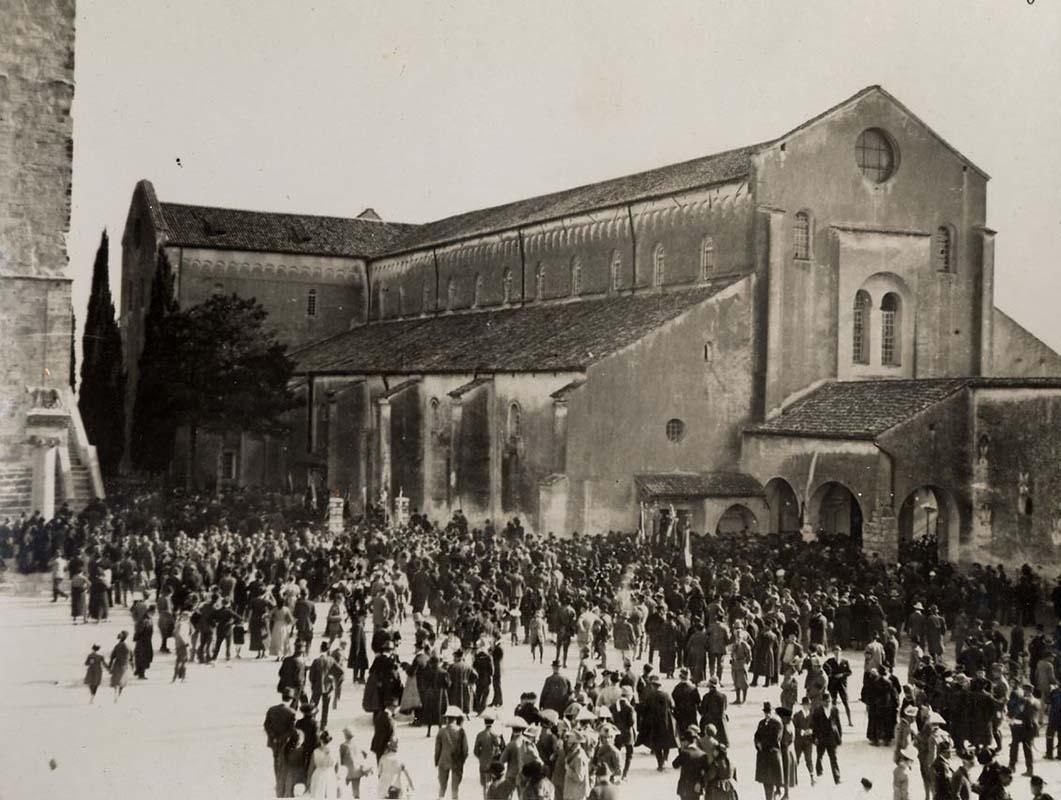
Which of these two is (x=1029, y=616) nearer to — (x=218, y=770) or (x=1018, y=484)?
(x=1018, y=484)

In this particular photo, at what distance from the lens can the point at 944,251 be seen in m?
38.8

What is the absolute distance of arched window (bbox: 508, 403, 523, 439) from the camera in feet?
127

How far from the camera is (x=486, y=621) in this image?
71.9 ft

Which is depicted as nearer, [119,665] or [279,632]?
[119,665]

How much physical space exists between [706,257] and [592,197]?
7645mm

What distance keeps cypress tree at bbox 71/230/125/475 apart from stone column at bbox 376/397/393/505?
1515 centimetres

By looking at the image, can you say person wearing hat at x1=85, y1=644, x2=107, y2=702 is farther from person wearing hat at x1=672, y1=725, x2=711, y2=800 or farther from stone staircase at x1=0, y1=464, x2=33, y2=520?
person wearing hat at x1=672, y1=725, x2=711, y2=800

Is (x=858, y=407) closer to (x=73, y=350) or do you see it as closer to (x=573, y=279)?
(x=573, y=279)

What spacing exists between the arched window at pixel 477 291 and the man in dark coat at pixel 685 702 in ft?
113

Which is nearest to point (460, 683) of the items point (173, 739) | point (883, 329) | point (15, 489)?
point (173, 739)

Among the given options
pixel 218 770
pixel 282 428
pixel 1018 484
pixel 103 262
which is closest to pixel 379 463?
pixel 282 428

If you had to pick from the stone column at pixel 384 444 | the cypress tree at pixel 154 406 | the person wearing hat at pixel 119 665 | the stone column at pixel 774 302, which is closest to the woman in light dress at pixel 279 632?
the person wearing hat at pixel 119 665

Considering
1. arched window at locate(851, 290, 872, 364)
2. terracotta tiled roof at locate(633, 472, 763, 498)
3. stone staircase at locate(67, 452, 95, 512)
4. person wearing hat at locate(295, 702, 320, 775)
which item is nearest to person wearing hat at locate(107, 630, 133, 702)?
person wearing hat at locate(295, 702, 320, 775)

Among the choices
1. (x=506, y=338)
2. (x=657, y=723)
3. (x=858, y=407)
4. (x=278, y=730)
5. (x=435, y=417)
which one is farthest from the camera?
(x=435, y=417)
